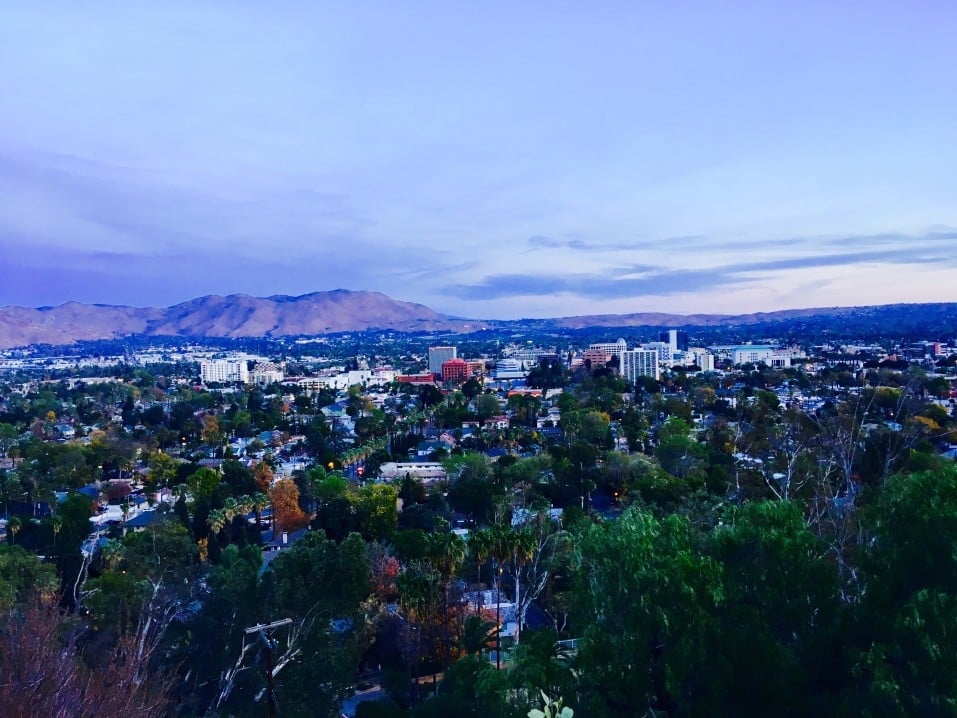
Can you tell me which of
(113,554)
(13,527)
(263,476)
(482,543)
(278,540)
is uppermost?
(482,543)

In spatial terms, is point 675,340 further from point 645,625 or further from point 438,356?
point 645,625

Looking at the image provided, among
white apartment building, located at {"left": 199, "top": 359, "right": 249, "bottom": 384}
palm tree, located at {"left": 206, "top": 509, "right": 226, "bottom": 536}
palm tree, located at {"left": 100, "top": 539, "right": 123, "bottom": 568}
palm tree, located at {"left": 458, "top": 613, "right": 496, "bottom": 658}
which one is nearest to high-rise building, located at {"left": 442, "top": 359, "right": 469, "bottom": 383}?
white apartment building, located at {"left": 199, "top": 359, "right": 249, "bottom": 384}

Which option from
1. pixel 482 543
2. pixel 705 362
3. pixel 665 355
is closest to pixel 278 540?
pixel 482 543

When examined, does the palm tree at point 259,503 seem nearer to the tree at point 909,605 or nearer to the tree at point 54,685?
the tree at point 54,685

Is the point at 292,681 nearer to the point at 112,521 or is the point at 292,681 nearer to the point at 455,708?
the point at 455,708

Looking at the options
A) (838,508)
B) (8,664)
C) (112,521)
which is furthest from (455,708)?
(112,521)

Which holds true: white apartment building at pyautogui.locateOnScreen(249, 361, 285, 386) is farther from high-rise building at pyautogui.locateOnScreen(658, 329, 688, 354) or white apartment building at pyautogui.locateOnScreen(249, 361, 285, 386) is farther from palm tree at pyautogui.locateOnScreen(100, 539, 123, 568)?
palm tree at pyautogui.locateOnScreen(100, 539, 123, 568)

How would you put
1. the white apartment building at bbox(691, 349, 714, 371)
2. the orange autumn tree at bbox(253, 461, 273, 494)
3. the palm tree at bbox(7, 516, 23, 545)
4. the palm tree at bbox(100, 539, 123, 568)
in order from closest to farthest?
the palm tree at bbox(100, 539, 123, 568), the palm tree at bbox(7, 516, 23, 545), the orange autumn tree at bbox(253, 461, 273, 494), the white apartment building at bbox(691, 349, 714, 371)
